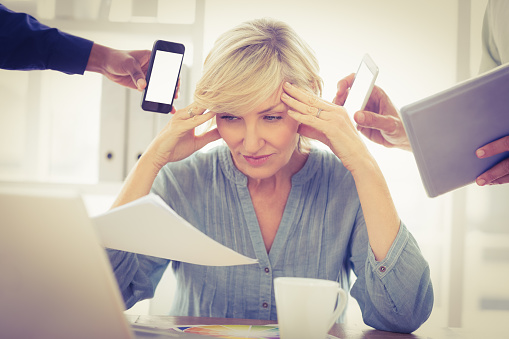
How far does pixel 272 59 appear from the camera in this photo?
3.79 feet

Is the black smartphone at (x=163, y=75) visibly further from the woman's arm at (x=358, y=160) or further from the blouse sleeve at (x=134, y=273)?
the blouse sleeve at (x=134, y=273)

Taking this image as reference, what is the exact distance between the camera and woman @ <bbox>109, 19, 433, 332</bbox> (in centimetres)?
100

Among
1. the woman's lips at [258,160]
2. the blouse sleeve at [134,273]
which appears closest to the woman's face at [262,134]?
the woman's lips at [258,160]

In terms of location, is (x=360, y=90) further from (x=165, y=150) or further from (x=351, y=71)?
(x=351, y=71)

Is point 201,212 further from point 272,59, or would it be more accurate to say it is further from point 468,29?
point 468,29

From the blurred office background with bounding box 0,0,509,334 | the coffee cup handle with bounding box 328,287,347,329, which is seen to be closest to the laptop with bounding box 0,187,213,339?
the coffee cup handle with bounding box 328,287,347,329

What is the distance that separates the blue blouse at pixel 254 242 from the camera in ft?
3.63

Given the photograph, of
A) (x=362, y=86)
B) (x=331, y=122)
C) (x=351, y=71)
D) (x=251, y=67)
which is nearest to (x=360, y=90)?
(x=362, y=86)

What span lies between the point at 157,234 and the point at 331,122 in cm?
56

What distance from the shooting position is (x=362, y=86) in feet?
4.01

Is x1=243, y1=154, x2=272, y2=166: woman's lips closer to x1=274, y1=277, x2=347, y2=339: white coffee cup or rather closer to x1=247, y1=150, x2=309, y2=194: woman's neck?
x1=247, y1=150, x2=309, y2=194: woman's neck

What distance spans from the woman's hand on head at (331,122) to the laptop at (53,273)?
72 cm

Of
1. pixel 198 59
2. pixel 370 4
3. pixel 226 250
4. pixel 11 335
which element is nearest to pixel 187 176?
pixel 226 250

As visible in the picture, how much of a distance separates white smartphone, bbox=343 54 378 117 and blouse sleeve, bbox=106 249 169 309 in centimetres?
61
